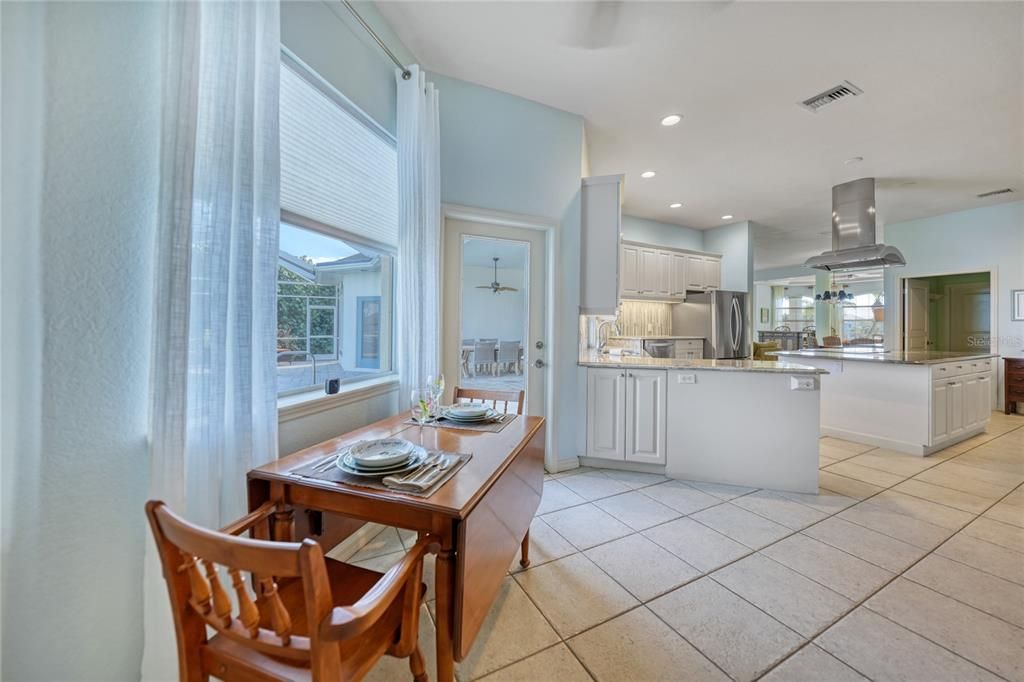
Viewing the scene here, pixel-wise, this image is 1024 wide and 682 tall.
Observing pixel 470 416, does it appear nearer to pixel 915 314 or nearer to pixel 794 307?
pixel 915 314

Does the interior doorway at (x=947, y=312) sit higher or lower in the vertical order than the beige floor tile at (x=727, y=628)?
higher

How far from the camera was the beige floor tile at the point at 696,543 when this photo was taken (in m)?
2.00

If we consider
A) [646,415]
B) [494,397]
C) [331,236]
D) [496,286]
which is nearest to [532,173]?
[496,286]

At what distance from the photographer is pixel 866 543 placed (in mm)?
2162

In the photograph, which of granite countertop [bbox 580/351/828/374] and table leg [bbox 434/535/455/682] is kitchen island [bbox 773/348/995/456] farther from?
table leg [bbox 434/535/455/682]

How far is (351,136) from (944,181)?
21.4ft

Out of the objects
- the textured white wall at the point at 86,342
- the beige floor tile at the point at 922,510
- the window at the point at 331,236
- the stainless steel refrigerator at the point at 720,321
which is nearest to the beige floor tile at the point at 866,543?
the beige floor tile at the point at 922,510

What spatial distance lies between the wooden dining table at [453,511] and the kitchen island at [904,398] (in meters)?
3.68

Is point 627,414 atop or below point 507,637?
atop

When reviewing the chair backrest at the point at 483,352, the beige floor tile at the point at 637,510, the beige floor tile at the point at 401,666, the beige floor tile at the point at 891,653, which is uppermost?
the chair backrest at the point at 483,352

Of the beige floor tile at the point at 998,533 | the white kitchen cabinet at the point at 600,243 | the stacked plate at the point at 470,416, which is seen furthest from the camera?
the white kitchen cabinet at the point at 600,243

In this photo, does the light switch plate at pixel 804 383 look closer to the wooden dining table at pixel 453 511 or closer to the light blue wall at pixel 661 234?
the wooden dining table at pixel 453 511

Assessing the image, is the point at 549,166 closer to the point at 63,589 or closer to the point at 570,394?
the point at 570,394

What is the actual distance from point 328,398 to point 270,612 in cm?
117
